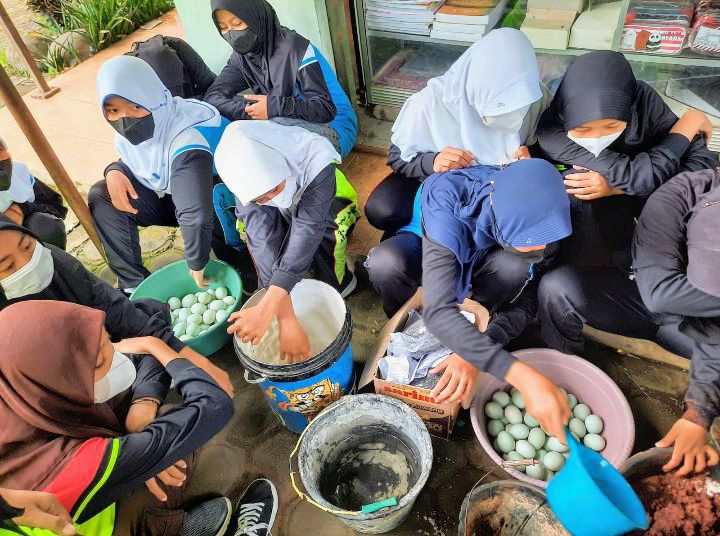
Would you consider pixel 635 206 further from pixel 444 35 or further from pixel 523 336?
pixel 444 35

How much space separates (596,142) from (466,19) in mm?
1214

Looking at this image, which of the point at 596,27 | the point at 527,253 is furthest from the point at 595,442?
the point at 596,27

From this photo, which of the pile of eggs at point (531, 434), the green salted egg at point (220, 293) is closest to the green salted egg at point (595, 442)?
the pile of eggs at point (531, 434)

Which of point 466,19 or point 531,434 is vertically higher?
point 466,19

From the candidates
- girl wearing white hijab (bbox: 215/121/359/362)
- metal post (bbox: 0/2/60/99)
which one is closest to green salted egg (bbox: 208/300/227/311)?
girl wearing white hijab (bbox: 215/121/359/362)

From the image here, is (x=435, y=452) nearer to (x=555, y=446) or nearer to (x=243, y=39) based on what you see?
(x=555, y=446)

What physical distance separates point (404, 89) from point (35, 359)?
8.03ft

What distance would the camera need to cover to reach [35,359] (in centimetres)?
115

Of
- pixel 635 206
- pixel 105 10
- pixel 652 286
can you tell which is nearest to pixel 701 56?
pixel 635 206

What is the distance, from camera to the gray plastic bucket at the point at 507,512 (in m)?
1.45

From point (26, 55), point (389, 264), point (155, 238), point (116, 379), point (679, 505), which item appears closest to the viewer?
point (679, 505)

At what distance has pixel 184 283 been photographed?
2.42 meters

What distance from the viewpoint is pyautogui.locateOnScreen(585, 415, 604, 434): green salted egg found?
169cm

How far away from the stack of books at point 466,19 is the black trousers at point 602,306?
1456 millimetres
